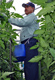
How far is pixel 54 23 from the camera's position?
3.16 ft

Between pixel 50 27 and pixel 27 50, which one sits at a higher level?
pixel 50 27

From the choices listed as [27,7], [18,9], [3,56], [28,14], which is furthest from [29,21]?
[18,9]

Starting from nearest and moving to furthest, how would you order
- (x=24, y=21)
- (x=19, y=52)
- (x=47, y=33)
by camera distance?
(x=47, y=33) → (x=19, y=52) → (x=24, y=21)

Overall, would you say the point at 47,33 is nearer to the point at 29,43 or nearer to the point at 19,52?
the point at 19,52

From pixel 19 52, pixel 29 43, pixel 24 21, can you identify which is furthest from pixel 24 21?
pixel 19 52

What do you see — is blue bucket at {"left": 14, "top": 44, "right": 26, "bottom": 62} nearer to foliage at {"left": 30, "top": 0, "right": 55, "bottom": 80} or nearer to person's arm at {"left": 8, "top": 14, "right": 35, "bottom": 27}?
person's arm at {"left": 8, "top": 14, "right": 35, "bottom": 27}

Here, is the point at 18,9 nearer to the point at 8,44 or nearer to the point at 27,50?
the point at 27,50

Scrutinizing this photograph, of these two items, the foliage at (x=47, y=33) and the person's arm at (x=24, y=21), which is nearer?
the foliage at (x=47, y=33)

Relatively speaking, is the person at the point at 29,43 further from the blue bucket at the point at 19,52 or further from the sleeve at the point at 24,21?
the blue bucket at the point at 19,52

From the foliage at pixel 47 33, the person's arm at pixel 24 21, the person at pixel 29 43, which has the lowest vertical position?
the person at pixel 29 43

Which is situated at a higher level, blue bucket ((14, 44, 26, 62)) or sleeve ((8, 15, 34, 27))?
sleeve ((8, 15, 34, 27))

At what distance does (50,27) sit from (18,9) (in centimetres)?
626

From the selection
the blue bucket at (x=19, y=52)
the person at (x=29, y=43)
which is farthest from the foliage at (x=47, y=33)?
the person at (x=29, y=43)

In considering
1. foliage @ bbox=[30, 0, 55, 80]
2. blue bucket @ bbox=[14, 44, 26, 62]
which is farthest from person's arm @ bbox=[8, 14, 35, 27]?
foliage @ bbox=[30, 0, 55, 80]
